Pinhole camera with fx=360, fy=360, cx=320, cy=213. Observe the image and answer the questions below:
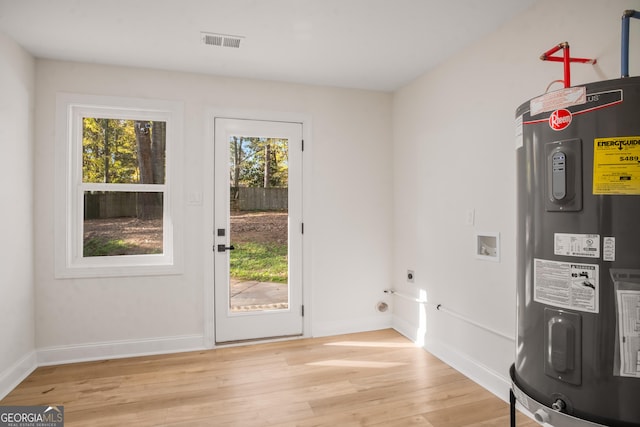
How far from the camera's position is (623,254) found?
1174 millimetres

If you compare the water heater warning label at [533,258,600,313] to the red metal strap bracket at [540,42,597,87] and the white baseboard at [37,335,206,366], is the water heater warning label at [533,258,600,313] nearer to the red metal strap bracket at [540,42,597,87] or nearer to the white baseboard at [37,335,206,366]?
the red metal strap bracket at [540,42,597,87]

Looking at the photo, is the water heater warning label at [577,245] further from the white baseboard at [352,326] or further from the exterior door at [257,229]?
the white baseboard at [352,326]

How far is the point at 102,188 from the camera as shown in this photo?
123 inches

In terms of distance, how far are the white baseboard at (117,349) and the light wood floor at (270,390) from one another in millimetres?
86

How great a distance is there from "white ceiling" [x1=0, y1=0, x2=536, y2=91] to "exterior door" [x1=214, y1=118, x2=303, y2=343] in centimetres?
65

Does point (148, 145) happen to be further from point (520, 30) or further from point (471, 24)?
point (520, 30)

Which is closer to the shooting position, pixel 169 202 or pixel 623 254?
pixel 623 254

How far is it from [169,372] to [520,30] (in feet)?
11.4

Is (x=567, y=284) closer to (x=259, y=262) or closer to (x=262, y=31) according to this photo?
(x=262, y=31)

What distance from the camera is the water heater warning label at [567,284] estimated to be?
4.02ft

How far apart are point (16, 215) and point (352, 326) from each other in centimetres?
299

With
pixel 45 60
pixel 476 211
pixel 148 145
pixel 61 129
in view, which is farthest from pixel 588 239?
pixel 45 60

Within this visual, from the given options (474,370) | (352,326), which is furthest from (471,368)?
(352,326)

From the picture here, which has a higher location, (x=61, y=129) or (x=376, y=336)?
(x=61, y=129)
